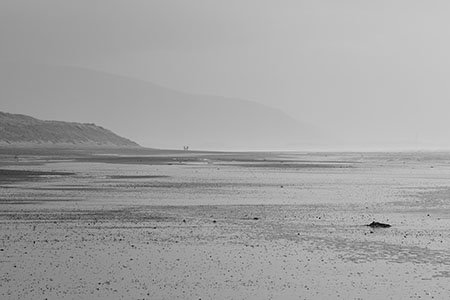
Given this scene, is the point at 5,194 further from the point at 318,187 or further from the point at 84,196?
the point at 318,187

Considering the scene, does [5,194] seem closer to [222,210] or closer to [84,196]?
[84,196]

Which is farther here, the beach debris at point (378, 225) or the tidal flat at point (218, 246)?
the beach debris at point (378, 225)

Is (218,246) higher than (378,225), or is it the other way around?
(378,225)

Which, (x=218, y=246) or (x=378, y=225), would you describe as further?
(x=378, y=225)

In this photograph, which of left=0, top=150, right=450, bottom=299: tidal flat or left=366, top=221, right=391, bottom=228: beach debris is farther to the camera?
left=366, top=221, right=391, bottom=228: beach debris

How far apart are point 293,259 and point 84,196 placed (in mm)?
22421

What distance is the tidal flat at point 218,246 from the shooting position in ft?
60.1

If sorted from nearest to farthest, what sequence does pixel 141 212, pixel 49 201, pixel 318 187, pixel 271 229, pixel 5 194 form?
1. pixel 271 229
2. pixel 141 212
3. pixel 49 201
4. pixel 5 194
5. pixel 318 187

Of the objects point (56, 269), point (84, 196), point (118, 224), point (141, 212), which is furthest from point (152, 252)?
point (84, 196)

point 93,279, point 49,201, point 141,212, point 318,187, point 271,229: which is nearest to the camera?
point 93,279

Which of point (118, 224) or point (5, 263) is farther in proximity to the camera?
point (118, 224)

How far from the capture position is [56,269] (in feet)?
66.0

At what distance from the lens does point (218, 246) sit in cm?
2448

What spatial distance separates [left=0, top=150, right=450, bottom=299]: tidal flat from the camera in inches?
721
